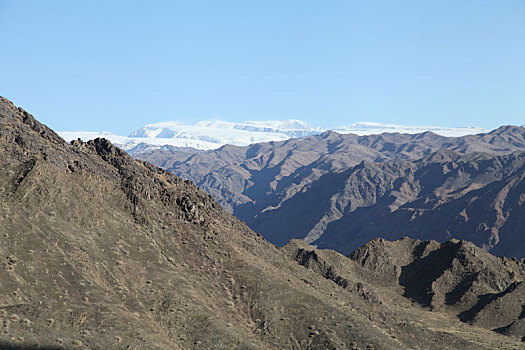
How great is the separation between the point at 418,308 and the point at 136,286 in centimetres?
8825

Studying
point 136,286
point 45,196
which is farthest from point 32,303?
point 45,196

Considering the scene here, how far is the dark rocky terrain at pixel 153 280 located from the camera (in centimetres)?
9900

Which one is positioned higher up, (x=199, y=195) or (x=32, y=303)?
(x=199, y=195)

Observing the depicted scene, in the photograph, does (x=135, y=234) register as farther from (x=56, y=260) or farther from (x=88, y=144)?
(x=88, y=144)

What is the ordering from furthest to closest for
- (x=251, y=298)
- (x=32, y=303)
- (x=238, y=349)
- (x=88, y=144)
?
(x=88, y=144) < (x=251, y=298) < (x=238, y=349) < (x=32, y=303)

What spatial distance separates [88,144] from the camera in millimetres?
158500

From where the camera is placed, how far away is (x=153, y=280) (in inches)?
4658

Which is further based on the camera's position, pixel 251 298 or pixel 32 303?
pixel 251 298

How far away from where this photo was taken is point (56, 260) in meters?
107

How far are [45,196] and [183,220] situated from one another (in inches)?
1275

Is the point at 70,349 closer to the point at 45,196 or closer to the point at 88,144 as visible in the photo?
the point at 45,196

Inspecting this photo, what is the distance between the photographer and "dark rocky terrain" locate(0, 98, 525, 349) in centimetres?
9900

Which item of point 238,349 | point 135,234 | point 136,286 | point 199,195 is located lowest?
point 238,349

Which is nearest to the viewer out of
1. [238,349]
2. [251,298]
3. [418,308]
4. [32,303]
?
[32,303]
